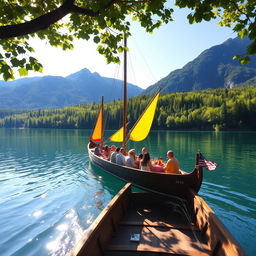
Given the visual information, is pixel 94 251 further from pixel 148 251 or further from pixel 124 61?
pixel 124 61

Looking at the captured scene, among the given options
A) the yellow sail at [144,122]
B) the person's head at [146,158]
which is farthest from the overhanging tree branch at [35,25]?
the yellow sail at [144,122]

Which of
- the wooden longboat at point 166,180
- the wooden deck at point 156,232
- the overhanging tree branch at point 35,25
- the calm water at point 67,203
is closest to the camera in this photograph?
the overhanging tree branch at point 35,25

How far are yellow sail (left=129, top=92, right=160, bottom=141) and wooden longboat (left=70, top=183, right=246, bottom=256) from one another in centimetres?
→ 917

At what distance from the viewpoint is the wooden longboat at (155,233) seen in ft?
16.8

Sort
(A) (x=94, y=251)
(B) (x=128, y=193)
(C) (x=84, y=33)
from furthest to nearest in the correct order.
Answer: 1. (B) (x=128, y=193)
2. (C) (x=84, y=33)
3. (A) (x=94, y=251)

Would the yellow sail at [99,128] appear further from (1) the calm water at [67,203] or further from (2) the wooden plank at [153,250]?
(2) the wooden plank at [153,250]

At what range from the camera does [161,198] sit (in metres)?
9.10

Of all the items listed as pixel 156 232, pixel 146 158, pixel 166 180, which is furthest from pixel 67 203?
pixel 156 232

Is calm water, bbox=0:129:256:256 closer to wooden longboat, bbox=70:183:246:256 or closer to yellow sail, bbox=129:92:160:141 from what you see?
wooden longboat, bbox=70:183:246:256

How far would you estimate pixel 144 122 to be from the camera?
17.4 metres

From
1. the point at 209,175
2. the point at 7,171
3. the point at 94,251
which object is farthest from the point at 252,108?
the point at 94,251

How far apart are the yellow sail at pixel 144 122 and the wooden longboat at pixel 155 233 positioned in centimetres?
917

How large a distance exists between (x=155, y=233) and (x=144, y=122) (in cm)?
1142

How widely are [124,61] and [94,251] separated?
1807 cm
